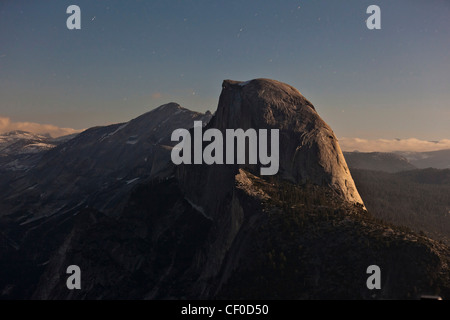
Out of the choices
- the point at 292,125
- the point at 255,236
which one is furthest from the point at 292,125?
the point at 255,236

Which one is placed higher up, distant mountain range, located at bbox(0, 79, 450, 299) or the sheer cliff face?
the sheer cliff face

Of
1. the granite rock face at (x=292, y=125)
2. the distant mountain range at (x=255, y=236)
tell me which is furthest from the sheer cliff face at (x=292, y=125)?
the distant mountain range at (x=255, y=236)

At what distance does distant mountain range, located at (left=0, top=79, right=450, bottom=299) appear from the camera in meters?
67.8

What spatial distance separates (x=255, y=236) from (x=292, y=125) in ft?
195

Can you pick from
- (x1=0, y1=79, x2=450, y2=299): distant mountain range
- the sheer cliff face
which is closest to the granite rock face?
the sheer cliff face

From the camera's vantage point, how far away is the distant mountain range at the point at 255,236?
6781 centimetres

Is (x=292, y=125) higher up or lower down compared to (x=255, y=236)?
higher up

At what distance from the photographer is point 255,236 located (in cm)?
8606

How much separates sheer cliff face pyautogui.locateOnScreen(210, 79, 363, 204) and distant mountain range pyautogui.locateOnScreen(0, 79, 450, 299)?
1.33ft

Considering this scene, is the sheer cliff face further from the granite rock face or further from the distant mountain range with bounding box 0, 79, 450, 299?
the distant mountain range with bounding box 0, 79, 450, 299

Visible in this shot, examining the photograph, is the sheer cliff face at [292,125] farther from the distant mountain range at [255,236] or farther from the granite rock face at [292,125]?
the distant mountain range at [255,236]

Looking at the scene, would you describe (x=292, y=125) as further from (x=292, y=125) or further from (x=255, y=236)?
(x=255, y=236)
